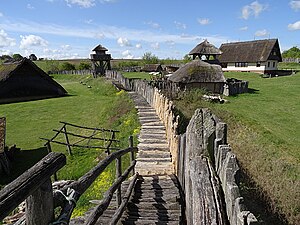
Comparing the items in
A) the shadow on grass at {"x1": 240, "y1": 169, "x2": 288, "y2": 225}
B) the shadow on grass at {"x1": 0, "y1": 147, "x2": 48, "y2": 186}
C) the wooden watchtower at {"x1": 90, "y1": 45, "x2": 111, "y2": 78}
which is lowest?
the shadow on grass at {"x1": 0, "y1": 147, "x2": 48, "y2": 186}

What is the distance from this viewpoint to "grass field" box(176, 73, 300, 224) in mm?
6078

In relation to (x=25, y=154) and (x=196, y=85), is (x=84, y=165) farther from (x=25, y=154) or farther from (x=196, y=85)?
(x=196, y=85)

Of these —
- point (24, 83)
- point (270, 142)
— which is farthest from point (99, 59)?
point (270, 142)

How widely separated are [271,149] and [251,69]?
3869cm

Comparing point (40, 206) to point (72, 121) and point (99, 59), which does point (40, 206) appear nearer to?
point (72, 121)

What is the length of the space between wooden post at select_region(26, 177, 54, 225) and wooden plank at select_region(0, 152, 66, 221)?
0.13 m

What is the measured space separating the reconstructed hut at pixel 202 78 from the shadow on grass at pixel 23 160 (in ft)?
49.1

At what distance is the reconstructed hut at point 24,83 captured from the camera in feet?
92.3

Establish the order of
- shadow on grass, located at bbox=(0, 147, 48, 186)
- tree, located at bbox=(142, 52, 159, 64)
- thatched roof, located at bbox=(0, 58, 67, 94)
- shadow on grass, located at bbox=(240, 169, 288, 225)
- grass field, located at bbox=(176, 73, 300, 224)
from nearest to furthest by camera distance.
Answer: shadow on grass, located at bbox=(240, 169, 288, 225) < grass field, located at bbox=(176, 73, 300, 224) < shadow on grass, located at bbox=(0, 147, 48, 186) < thatched roof, located at bbox=(0, 58, 67, 94) < tree, located at bbox=(142, 52, 159, 64)

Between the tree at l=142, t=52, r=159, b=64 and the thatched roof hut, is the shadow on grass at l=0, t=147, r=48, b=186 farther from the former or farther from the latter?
the tree at l=142, t=52, r=159, b=64

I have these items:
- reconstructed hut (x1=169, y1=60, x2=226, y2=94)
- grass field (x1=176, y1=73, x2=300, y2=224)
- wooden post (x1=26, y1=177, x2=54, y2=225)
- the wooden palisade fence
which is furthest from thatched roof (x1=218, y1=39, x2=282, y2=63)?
wooden post (x1=26, y1=177, x2=54, y2=225)

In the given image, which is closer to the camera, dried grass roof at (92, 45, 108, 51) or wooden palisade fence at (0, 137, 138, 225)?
wooden palisade fence at (0, 137, 138, 225)

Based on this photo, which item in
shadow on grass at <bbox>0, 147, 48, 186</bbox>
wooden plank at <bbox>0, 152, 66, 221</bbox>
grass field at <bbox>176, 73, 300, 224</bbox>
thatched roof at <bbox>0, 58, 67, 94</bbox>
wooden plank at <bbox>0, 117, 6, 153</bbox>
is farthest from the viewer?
thatched roof at <bbox>0, 58, 67, 94</bbox>

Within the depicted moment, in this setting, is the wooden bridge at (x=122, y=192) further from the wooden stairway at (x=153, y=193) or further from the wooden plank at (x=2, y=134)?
the wooden plank at (x=2, y=134)
